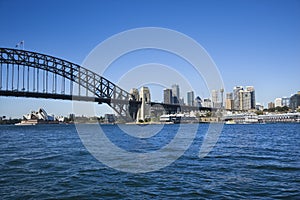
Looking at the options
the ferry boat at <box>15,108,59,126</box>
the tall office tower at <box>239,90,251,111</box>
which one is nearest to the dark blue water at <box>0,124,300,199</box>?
the ferry boat at <box>15,108,59,126</box>

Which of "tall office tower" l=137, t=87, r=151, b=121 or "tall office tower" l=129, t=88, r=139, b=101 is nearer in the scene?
"tall office tower" l=137, t=87, r=151, b=121

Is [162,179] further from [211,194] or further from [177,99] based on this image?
[177,99]

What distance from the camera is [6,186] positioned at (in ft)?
25.5

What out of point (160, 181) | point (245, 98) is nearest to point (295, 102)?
point (245, 98)

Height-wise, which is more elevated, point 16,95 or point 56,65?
point 56,65

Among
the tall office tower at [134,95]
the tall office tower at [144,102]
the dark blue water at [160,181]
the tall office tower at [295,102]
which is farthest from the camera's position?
the tall office tower at [295,102]

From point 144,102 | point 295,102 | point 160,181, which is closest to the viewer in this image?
point 160,181

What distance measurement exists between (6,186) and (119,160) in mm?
5022

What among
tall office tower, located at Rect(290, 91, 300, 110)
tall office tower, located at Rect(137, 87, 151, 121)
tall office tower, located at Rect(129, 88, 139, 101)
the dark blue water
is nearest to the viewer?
the dark blue water

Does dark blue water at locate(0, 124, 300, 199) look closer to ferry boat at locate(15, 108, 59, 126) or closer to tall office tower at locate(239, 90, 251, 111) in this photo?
ferry boat at locate(15, 108, 59, 126)

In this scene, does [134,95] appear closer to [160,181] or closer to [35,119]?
[35,119]

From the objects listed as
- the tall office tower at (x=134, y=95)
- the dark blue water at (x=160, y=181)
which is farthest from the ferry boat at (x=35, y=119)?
the dark blue water at (x=160, y=181)

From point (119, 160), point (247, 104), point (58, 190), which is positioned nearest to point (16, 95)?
point (119, 160)

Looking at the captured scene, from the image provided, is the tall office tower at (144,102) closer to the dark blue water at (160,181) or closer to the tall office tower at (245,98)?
the dark blue water at (160,181)
